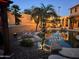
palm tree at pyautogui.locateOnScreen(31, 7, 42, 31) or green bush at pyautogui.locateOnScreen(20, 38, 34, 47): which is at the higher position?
palm tree at pyautogui.locateOnScreen(31, 7, 42, 31)

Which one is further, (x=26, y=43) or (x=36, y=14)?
(x=36, y=14)

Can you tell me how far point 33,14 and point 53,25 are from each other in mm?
1512

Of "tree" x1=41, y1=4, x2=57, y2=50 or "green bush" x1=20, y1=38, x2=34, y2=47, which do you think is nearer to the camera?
"green bush" x1=20, y1=38, x2=34, y2=47

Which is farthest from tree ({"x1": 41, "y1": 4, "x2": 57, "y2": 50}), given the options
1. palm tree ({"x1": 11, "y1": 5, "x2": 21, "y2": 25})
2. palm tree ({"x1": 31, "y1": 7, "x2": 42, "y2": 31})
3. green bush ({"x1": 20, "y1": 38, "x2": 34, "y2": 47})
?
palm tree ({"x1": 11, "y1": 5, "x2": 21, "y2": 25})

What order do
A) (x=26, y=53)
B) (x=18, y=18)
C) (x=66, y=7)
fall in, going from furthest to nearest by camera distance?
(x=66, y=7), (x=18, y=18), (x=26, y=53)

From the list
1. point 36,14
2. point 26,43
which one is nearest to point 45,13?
point 36,14

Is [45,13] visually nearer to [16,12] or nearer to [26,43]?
[16,12]

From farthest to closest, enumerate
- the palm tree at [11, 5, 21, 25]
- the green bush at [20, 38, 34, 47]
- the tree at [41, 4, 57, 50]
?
the tree at [41, 4, 57, 50] → the palm tree at [11, 5, 21, 25] → the green bush at [20, 38, 34, 47]

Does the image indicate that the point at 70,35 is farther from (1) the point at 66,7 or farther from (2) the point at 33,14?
(2) the point at 33,14

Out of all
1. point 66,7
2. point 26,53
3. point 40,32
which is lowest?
point 26,53

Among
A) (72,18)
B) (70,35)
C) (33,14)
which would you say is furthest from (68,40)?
(33,14)

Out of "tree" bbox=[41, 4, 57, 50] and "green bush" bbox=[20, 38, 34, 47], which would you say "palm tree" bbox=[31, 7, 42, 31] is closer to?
"tree" bbox=[41, 4, 57, 50]

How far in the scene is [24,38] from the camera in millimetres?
9555

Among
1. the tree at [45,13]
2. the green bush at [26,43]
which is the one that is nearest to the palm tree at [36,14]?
the tree at [45,13]
